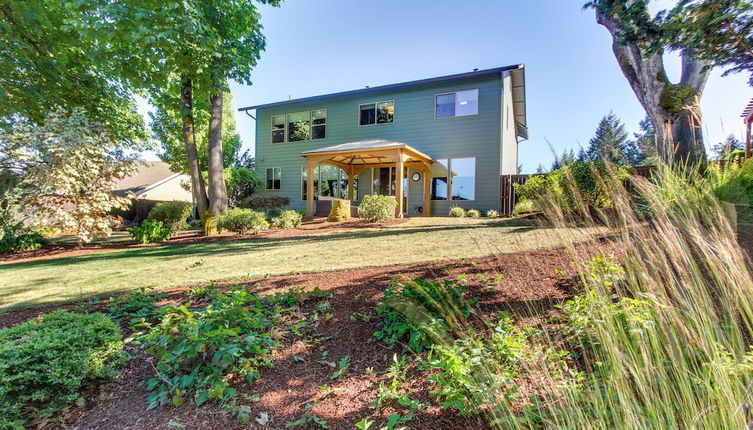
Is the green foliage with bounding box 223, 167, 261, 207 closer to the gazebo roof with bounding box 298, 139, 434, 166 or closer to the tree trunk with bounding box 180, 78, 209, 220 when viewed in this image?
the gazebo roof with bounding box 298, 139, 434, 166

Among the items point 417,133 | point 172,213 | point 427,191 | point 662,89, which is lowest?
point 172,213

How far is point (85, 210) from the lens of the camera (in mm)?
8164

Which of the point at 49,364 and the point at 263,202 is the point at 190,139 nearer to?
the point at 263,202

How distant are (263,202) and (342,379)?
560 inches

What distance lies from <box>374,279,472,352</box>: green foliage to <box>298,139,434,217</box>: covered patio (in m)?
8.20

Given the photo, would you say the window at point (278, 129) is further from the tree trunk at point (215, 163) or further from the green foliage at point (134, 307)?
the green foliage at point (134, 307)

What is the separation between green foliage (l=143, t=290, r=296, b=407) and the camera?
2051 mm

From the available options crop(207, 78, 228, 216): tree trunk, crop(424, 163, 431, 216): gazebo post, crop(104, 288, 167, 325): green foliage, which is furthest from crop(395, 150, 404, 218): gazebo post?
crop(104, 288, 167, 325): green foliage

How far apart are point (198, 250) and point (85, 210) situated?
3.62 m

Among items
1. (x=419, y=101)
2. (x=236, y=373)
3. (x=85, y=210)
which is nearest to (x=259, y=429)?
(x=236, y=373)

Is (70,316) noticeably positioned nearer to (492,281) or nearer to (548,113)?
(492,281)

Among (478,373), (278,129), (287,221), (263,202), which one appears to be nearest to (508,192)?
(287,221)

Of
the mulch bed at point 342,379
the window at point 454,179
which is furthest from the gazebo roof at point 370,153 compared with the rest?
the mulch bed at point 342,379

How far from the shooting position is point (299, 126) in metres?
16.7
